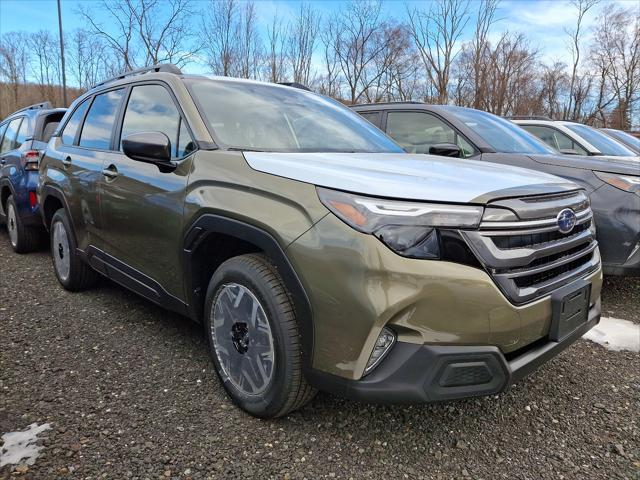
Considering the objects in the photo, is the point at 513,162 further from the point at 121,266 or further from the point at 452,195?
the point at 121,266

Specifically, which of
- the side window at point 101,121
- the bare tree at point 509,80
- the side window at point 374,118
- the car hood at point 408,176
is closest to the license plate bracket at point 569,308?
the car hood at point 408,176

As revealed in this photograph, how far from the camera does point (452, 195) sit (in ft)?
5.86

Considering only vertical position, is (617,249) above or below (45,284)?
above

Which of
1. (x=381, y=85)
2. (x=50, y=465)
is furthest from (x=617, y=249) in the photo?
(x=381, y=85)

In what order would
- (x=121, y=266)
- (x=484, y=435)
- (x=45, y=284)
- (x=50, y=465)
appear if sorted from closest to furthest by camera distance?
(x=50, y=465) → (x=484, y=435) → (x=121, y=266) → (x=45, y=284)

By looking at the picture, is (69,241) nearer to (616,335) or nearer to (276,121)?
(276,121)

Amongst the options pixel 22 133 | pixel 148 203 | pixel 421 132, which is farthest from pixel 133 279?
pixel 22 133

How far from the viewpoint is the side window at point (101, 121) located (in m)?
3.46

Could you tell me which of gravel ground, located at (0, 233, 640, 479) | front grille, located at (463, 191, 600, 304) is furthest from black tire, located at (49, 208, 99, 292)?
front grille, located at (463, 191, 600, 304)

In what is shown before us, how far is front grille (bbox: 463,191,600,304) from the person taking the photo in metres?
1.76

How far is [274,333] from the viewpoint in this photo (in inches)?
78.7

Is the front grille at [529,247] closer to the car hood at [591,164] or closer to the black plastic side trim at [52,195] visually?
the car hood at [591,164]

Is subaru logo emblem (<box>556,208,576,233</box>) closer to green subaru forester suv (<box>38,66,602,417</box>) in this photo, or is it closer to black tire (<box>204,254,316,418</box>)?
green subaru forester suv (<box>38,66,602,417</box>)

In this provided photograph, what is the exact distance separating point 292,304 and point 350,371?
374 mm
